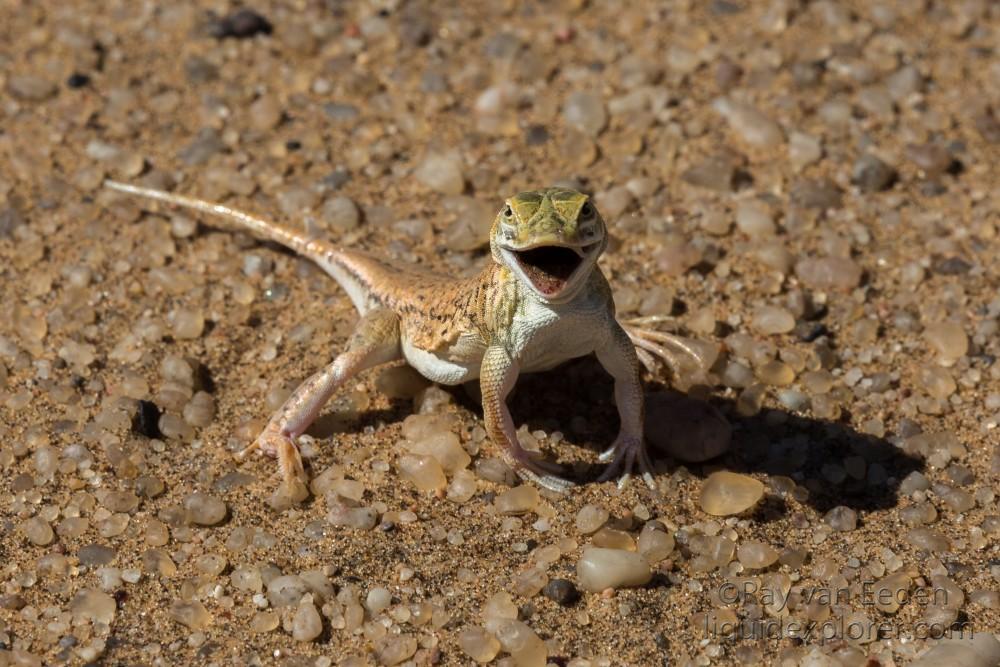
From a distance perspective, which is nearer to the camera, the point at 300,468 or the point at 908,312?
the point at 300,468

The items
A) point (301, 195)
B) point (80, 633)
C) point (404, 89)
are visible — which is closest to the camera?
point (80, 633)

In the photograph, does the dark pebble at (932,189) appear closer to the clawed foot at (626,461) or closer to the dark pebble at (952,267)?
the dark pebble at (952,267)

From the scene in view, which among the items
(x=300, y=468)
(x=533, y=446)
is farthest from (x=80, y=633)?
(x=533, y=446)

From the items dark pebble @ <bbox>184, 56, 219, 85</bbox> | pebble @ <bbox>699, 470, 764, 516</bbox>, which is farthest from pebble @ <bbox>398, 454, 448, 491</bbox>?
dark pebble @ <bbox>184, 56, 219, 85</bbox>

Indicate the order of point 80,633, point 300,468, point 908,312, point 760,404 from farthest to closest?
1. point 908,312
2. point 760,404
3. point 300,468
4. point 80,633

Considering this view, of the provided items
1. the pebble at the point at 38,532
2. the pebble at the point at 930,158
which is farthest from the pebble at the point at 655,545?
the pebble at the point at 930,158

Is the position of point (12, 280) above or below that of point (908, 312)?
below

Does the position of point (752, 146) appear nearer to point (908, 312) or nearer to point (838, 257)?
point (838, 257)
